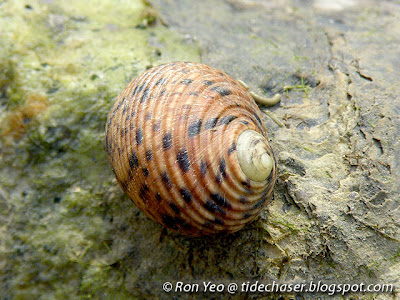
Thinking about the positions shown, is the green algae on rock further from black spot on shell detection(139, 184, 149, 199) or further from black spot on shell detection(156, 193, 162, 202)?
black spot on shell detection(156, 193, 162, 202)

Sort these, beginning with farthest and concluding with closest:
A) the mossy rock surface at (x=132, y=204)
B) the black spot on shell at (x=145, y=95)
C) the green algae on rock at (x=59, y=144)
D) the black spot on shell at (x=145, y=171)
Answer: the green algae on rock at (x=59, y=144) < the mossy rock surface at (x=132, y=204) < the black spot on shell at (x=145, y=95) < the black spot on shell at (x=145, y=171)

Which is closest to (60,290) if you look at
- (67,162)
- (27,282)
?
(27,282)

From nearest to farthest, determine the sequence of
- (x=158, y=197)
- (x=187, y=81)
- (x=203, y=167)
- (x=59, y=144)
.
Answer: (x=203, y=167), (x=158, y=197), (x=187, y=81), (x=59, y=144)

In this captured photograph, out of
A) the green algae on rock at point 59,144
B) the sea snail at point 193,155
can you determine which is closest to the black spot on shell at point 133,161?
the sea snail at point 193,155

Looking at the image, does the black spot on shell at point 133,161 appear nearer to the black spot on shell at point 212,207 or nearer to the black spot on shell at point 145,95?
the black spot on shell at point 145,95

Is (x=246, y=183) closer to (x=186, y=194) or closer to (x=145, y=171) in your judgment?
(x=186, y=194)

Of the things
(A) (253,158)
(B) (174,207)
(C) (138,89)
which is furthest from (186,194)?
(C) (138,89)
